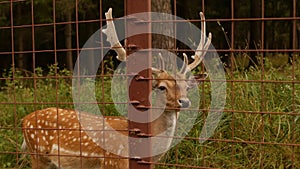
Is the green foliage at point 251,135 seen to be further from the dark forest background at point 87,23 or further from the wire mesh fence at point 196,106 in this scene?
the dark forest background at point 87,23

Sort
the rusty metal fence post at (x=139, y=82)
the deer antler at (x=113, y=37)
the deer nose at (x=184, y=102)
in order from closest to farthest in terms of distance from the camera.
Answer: the rusty metal fence post at (x=139, y=82) < the deer antler at (x=113, y=37) < the deer nose at (x=184, y=102)

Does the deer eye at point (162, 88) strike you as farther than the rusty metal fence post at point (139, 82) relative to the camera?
A: Yes

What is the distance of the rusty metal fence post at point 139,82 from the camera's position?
10.9ft

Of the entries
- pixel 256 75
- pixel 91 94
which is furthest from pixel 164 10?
pixel 256 75

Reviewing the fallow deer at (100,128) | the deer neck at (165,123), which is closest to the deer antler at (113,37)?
the fallow deer at (100,128)

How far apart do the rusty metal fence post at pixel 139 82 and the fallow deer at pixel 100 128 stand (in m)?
0.67

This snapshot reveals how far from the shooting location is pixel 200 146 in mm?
5051

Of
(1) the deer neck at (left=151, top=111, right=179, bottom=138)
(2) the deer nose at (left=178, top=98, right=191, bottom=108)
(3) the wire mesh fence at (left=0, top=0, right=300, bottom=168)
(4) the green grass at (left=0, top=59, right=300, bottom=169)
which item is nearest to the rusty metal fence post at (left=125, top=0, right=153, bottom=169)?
(3) the wire mesh fence at (left=0, top=0, right=300, bottom=168)

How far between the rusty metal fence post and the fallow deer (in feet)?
2.19

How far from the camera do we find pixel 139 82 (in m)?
3.34

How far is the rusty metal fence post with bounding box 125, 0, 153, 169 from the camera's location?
131 inches

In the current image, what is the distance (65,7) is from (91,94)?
8003 mm

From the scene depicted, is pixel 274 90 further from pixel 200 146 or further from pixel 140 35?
pixel 140 35

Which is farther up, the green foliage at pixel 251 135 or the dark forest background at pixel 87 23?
the dark forest background at pixel 87 23
